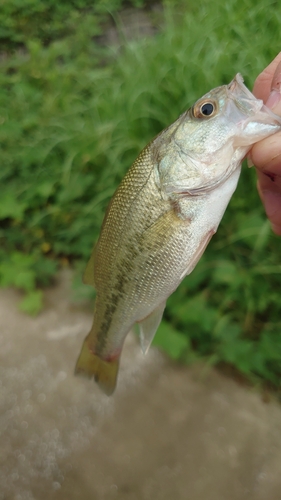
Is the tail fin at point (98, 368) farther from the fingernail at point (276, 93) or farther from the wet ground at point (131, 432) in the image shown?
the fingernail at point (276, 93)

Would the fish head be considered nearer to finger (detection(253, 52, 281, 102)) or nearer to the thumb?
the thumb

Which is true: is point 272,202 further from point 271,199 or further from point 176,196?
point 176,196

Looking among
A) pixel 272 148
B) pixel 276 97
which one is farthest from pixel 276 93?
pixel 272 148

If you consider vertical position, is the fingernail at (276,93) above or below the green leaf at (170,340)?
above

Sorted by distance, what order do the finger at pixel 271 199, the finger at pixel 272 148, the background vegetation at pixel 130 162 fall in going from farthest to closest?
1. the background vegetation at pixel 130 162
2. the finger at pixel 271 199
3. the finger at pixel 272 148

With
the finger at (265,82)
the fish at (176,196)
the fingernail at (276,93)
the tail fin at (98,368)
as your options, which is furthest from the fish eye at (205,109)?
the tail fin at (98,368)

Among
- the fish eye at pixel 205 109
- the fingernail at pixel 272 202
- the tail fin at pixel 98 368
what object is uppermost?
the fish eye at pixel 205 109
